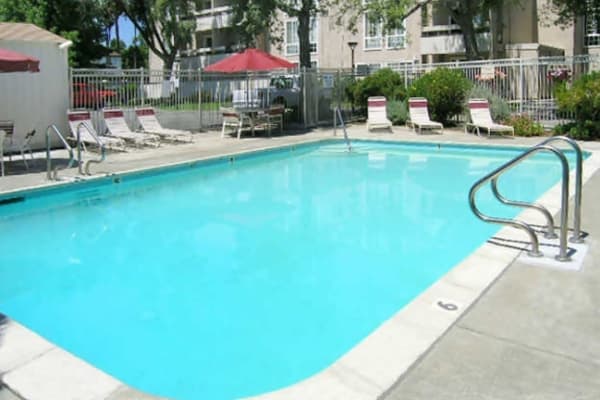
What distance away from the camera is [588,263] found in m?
5.43

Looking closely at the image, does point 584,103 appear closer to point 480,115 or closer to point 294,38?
point 480,115

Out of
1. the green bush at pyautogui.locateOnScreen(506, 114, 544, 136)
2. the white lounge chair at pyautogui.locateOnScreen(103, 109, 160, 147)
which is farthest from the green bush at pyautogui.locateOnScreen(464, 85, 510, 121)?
the white lounge chair at pyautogui.locateOnScreen(103, 109, 160, 147)

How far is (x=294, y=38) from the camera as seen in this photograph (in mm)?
42594

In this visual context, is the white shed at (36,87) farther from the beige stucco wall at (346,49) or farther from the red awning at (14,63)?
the beige stucco wall at (346,49)

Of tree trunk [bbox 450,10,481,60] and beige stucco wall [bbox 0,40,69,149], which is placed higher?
tree trunk [bbox 450,10,481,60]

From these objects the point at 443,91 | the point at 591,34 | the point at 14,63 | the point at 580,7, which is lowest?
the point at 14,63

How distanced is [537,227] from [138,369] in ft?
14.9

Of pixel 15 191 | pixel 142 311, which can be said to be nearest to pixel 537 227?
pixel 142 311

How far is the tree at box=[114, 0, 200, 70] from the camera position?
34688mm

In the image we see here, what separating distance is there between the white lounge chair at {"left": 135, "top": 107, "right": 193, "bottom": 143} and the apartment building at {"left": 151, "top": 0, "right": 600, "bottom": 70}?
1308cm

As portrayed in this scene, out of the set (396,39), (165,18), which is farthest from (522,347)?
(396,39)

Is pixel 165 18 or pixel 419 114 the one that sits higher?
pixel 165 18

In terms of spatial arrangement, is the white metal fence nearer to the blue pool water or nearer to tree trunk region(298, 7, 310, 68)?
tree trunk region(298, 7, 310, 68)

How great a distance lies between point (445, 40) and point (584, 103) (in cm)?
1945
